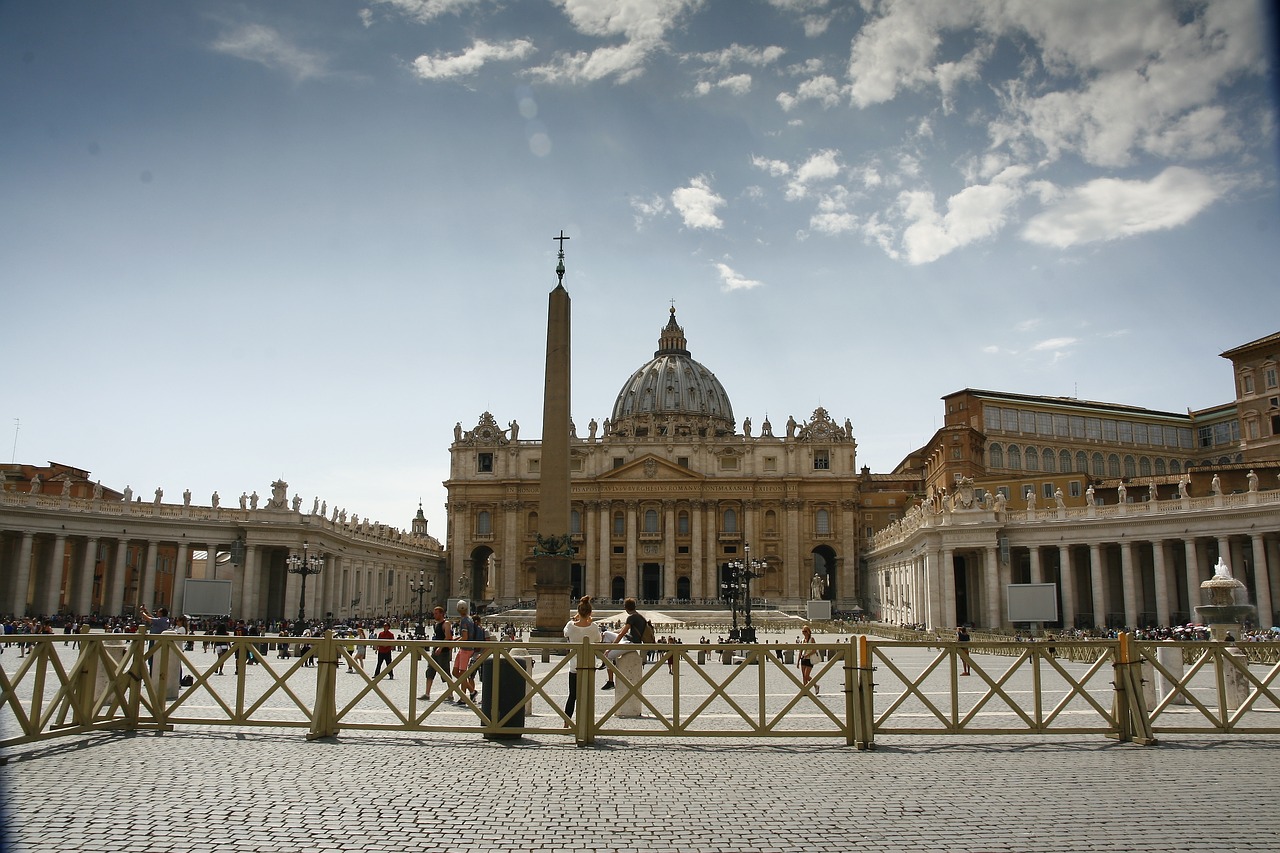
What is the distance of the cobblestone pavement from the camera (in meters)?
7.26

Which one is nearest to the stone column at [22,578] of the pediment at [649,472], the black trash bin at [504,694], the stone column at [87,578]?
the stone column at [87,578]

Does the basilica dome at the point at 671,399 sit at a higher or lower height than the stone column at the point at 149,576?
higher

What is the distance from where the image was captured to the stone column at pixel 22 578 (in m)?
47.1

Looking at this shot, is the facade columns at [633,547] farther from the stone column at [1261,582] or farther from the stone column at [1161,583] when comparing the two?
the stone column at [1261,582]

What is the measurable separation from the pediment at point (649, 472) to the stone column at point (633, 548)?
8.64 ft

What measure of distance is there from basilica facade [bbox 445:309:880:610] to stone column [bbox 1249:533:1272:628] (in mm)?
49008

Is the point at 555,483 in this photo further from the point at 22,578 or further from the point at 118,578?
the point at 118,578

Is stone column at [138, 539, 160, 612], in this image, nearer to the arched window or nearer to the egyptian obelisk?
the egyptian obelisk

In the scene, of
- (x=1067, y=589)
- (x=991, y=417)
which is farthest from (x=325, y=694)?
(x=991, y=417)

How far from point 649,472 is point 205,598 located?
229 ft

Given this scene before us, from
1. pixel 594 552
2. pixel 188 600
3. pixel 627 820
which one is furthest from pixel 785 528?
pixel 627 820

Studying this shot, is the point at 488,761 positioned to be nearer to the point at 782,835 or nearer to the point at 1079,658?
the point at 782,835

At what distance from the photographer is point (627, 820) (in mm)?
7832

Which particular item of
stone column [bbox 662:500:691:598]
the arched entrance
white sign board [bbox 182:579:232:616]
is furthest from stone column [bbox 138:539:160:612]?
the arched entrance
